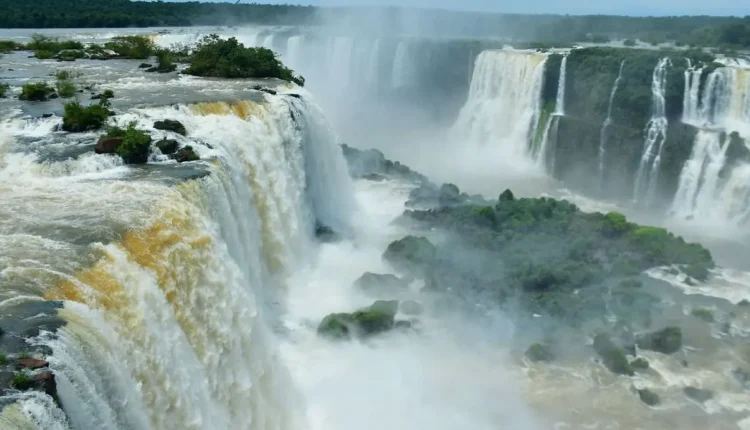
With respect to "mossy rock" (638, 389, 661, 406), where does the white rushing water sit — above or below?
above

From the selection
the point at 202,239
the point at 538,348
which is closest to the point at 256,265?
the point at 202,239

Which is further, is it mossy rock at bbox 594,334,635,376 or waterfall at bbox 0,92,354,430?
mossy rock at bbox 594,334,635,376

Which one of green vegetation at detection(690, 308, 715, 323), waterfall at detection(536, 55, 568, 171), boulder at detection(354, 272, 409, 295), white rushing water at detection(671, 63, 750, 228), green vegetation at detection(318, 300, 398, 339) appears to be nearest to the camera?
green vegetation at detection(318, 300, 398, 339)

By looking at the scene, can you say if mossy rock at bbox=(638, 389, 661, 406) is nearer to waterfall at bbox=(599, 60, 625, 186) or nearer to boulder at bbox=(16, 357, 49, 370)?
boulder at bbox=(16, 357, 49, 370)

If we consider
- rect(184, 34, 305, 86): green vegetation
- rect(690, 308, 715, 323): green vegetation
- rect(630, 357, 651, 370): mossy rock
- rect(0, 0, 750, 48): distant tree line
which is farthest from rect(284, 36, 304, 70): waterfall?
rect(630, 357, 651, 370): mossy rock

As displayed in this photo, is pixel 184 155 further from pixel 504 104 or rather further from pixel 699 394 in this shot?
pixel 504 104

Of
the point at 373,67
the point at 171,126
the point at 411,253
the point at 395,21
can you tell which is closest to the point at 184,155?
the point at 171,126
